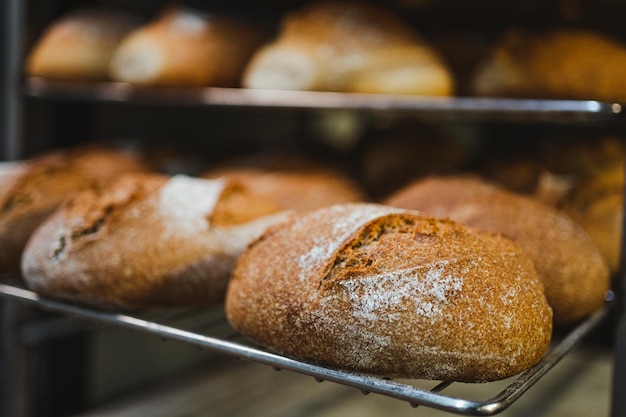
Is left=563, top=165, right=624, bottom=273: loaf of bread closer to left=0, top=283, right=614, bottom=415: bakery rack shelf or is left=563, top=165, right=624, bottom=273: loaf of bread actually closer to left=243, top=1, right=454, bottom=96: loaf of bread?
left=0, top=283, right=614, bottom=415: bakery rack shelf

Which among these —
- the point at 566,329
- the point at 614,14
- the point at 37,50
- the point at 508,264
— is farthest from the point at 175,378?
the point at 614,14

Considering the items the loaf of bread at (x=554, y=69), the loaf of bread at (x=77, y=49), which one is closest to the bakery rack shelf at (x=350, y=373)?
the loaf of bread at (x=554, y=69)

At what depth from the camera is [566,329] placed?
153 cm

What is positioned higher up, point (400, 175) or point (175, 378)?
point (400, 175)

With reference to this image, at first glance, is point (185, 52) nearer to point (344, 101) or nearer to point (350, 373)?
point (344, 101)

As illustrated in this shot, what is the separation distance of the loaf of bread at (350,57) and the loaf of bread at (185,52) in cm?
14

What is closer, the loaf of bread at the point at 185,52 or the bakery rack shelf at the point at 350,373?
the bakery rack shelf at the point at 350,373

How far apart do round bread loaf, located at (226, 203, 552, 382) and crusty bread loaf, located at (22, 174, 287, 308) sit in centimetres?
23

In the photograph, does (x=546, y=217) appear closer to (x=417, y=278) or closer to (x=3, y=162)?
(x=417, y=278)

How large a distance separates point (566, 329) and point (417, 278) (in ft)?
2.27

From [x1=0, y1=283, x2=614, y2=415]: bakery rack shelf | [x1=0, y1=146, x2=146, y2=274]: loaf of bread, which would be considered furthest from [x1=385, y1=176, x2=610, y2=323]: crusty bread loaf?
[x1=0, y1=146, x2=146, y2=274]: loaf of bread

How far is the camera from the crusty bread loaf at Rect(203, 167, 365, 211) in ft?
5.45

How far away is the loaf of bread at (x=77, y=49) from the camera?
192 cm

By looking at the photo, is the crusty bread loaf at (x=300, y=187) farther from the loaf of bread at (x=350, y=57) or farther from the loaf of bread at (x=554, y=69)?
the loaf of bread at (x=554, y=69)
